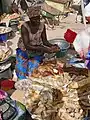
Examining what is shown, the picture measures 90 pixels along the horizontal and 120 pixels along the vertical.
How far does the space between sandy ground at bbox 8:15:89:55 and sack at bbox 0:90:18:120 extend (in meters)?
3.10

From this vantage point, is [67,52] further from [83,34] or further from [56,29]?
[56,29]

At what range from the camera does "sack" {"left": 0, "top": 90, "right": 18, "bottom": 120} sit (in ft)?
11.1

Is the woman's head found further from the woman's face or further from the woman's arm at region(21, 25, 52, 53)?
the woman's arm at region(21, 25, 52, 53)

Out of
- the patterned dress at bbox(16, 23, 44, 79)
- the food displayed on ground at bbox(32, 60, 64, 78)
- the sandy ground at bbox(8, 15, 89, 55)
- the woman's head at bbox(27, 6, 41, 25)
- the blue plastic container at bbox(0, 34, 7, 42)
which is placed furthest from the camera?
the sandy ground at bbox(8, 15, 89, 55)

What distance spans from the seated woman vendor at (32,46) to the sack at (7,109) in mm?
1024

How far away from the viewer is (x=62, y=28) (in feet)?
24.8

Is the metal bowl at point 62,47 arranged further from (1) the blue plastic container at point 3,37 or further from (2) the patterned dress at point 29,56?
(1) the blue plastic container at point 3,37

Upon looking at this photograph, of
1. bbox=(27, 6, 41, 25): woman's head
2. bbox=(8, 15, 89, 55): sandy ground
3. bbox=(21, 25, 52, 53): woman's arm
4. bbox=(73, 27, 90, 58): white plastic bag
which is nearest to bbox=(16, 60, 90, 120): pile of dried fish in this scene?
bbox=(73, 27, 90, 58): white plastic bag

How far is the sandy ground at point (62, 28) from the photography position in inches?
276

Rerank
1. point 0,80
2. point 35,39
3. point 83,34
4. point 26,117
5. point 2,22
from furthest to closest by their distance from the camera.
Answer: point 2,22 → point 0,80 → point 35,39 → point 83,34 → point 26,117

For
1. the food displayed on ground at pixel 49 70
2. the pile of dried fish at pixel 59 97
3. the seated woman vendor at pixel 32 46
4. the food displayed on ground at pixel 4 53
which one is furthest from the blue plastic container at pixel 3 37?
the pile of dried fish at pixel 59 97

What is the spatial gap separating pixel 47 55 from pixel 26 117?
1.13 metres

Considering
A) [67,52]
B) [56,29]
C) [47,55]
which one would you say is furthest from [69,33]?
[56,29]

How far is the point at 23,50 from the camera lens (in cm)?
458
